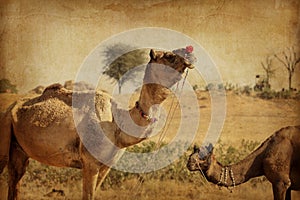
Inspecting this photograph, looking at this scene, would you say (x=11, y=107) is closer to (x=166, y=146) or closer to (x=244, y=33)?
(x=166, y=146)

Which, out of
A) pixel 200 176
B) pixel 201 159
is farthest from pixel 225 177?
pixel 200 176

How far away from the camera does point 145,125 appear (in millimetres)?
5547

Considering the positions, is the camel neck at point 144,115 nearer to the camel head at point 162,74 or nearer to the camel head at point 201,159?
the camel head at point 162,74

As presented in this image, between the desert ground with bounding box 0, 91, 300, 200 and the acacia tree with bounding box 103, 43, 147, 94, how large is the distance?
492 mm

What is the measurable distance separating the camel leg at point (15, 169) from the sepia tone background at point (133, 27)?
0.69m

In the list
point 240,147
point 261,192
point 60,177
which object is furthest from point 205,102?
point 60,177

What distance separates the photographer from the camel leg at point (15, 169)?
625 centimetres

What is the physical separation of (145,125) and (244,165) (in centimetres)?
115

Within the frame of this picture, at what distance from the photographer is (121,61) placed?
650 centimetres

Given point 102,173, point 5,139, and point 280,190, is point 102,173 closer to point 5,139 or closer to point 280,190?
point 5,139

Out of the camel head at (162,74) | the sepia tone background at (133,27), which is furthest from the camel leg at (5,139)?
the camel head at (162,74)

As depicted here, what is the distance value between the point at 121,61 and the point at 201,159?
1.25 m

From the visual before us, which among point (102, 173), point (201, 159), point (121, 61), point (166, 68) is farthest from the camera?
point (121, 61)

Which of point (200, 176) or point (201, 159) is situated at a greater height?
point (201, 159)
